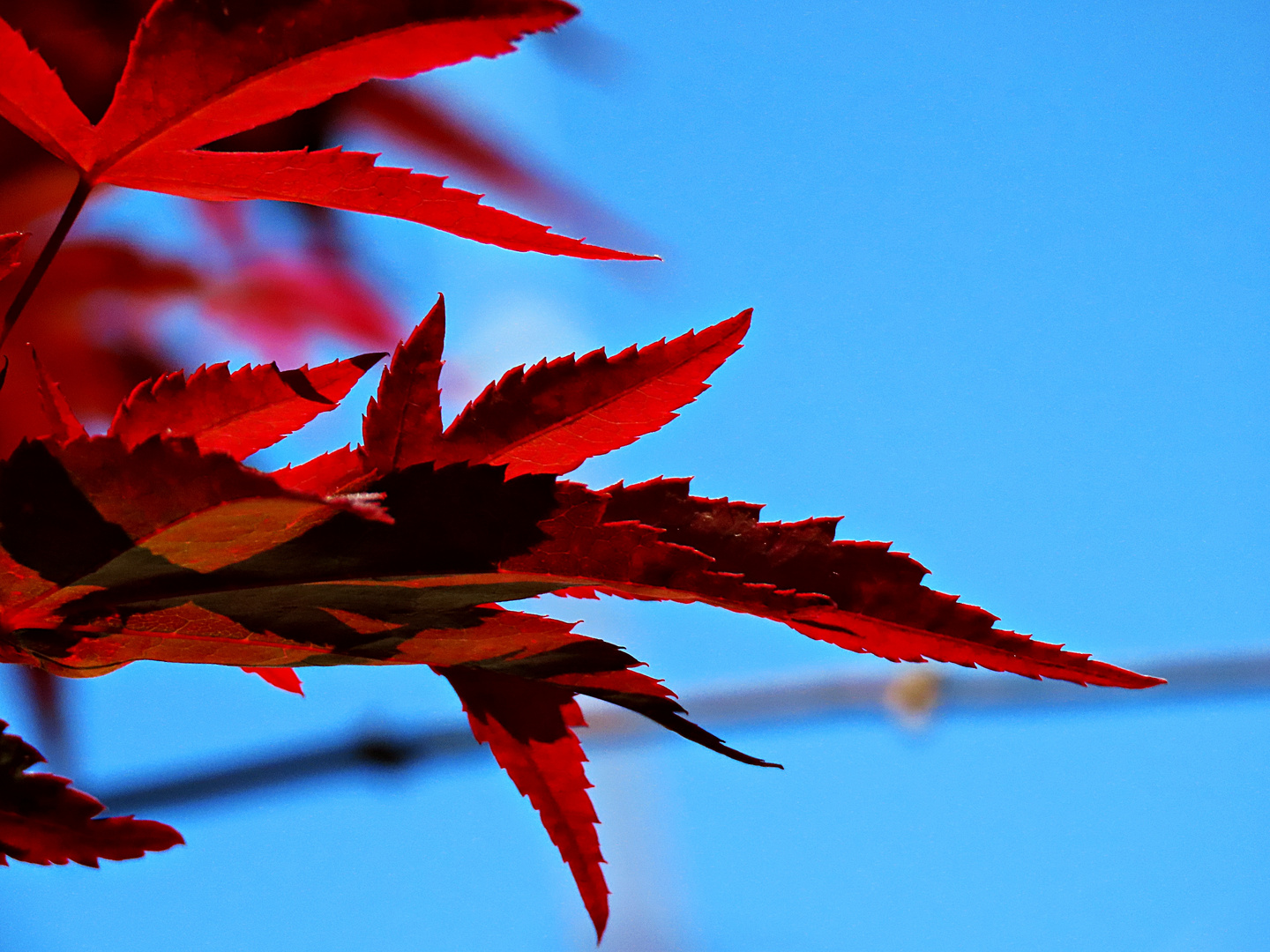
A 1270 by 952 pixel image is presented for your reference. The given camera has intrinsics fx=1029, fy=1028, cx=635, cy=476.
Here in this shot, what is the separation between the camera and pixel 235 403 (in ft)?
1.05

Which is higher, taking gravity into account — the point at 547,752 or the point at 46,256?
the point at 46,256

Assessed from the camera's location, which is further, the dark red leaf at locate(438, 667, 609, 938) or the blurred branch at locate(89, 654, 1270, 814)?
the blurred branch at locate(89, 654, 1270, 814)

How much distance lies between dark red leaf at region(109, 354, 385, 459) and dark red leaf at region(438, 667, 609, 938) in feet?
0.32

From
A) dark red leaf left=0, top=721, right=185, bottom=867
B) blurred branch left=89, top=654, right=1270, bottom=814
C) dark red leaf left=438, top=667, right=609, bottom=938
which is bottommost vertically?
dark red leaf left=0, top=721, right=185, bottom=867

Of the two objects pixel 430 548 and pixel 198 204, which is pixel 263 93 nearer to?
pixel 430 548

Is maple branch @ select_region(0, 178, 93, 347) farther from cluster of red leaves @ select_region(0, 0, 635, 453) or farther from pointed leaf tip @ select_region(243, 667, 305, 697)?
pointed leaf tip @ select_region(243, 667, 305, 697)

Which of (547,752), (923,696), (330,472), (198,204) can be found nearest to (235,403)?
(330,472)

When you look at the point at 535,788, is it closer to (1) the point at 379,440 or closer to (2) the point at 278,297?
(1) the point at 379,440

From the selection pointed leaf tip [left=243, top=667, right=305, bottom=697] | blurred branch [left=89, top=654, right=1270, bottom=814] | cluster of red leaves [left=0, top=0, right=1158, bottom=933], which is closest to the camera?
cluster of red leaves [left=0, top=0, right=1158, bottom=933]

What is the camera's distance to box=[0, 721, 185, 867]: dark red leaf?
27 cm

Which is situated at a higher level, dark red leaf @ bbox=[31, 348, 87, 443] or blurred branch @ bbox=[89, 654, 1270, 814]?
blurred branch @ bbox=[89, 654, 1270, 814]

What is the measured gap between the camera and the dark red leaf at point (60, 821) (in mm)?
271

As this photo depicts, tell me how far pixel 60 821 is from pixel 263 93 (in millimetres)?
206

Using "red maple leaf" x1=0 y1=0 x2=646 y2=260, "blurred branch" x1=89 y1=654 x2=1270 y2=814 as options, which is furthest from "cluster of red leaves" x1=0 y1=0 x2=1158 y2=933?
"blurred branch" x1=89 y1=654 x2=1270 y2=814
